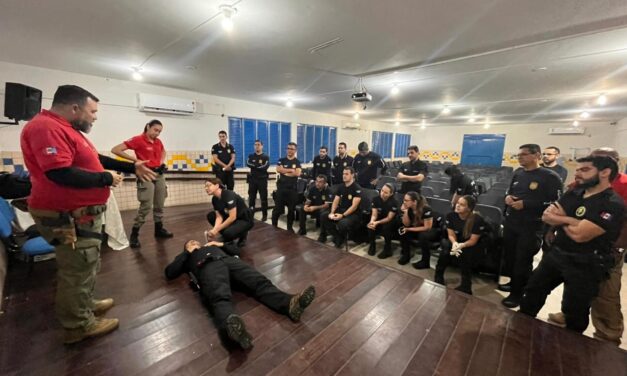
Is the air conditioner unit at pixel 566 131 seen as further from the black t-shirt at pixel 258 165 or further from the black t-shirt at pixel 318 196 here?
the black t-shirt at pixel 258 165

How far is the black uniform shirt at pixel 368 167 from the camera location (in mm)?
4414

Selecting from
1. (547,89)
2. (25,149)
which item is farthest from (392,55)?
(547,89)

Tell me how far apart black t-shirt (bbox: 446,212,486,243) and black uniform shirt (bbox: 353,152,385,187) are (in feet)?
6.17

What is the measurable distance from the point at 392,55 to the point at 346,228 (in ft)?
7.00

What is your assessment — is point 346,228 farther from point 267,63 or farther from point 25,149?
point 25,149

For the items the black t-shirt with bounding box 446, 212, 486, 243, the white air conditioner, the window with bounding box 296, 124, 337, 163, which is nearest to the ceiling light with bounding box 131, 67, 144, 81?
the window with bounding box 296, 124, 337, 163

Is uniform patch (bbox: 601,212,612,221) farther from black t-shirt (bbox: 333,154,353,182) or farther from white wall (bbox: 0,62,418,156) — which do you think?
white wall (bbox: 0,62,418,156)

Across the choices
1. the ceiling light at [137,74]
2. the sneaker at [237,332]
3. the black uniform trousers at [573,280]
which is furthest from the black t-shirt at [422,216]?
the ceiling light at [137,74]

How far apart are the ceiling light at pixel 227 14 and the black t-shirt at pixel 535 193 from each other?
2.90m

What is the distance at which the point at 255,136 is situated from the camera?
6.14 meters

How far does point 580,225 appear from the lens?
1.56 meters

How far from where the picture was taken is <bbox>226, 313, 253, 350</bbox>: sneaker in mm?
1470

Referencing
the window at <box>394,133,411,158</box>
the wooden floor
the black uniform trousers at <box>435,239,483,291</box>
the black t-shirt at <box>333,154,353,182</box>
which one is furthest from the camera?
the window at <box>394,133,411,158</box>

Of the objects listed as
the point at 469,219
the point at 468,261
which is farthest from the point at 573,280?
the point at 469,219
